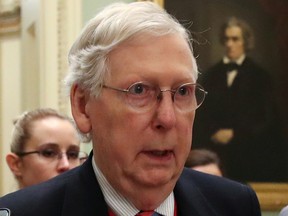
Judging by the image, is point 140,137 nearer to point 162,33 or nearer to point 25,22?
point 162,33

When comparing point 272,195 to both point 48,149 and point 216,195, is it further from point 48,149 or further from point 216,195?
point 216,195

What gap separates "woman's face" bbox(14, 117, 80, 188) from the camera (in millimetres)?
3789

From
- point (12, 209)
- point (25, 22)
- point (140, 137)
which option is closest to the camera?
point (140, 137)

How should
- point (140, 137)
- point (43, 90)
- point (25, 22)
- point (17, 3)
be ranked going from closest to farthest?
1. point (140, 137)
2. point (43, 90)
3. point (25, 22)
4. point (17, 3)

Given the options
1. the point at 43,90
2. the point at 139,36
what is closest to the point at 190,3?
the point at 43,90

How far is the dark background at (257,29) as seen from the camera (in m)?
6.07

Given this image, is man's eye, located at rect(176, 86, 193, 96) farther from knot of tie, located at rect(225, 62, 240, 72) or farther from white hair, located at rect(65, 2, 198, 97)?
knot of tie, located at rect(225, 62, 240, 72)

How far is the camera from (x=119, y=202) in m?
2.16

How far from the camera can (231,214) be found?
7.58 ft

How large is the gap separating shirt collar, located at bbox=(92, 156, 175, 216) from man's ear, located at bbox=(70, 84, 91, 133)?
0.46 ft

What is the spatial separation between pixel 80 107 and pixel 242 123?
401 centimetres

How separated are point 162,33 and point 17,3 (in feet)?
20.9

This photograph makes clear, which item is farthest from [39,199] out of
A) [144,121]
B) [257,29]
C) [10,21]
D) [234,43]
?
[10,21]

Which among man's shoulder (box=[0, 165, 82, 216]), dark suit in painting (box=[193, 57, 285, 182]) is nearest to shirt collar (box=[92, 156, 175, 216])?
man's shoulder (box=[0, 165, 82, 216])
